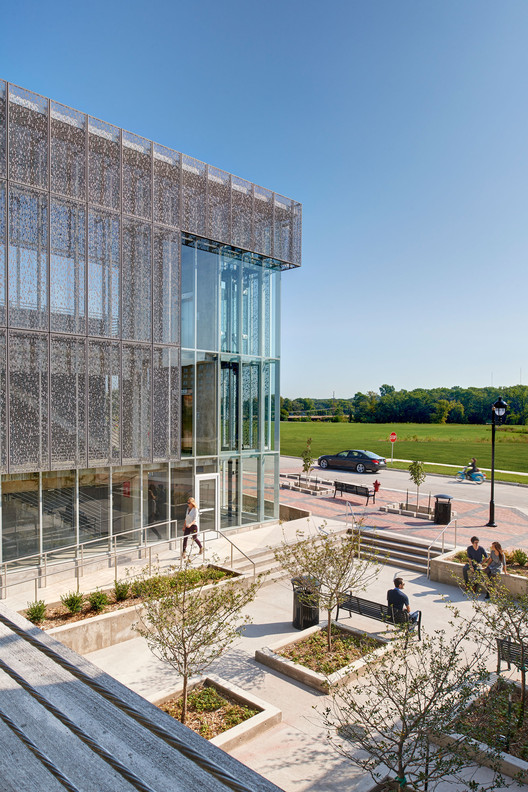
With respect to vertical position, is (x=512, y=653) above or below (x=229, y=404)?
below

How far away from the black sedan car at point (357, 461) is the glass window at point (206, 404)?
20630 millimetres

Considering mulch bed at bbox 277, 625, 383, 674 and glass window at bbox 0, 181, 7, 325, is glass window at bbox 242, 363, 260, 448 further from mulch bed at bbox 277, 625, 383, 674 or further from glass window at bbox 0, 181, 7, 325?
mulch bed at bbox 277, 625, 383, 674

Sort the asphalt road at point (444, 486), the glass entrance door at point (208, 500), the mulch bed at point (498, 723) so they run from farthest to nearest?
the asphalt road at point (444, 486)
the glass entrance door at point (208, 500)
the mulch bed at point (498, 723)

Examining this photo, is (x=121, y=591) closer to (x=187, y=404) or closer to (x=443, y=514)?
(x=187, y=404)

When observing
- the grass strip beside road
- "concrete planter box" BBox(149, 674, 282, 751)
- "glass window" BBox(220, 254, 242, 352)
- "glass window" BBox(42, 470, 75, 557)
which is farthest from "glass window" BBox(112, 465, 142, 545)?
the grass strip beside road

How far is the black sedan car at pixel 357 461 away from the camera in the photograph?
34.7 metres

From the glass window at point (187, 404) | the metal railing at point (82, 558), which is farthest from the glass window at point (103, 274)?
the metal railing at point (82, 558)

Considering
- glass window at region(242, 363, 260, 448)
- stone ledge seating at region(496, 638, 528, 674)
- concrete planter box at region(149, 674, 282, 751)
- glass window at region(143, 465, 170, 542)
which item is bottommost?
concrete planter box at region(149, 674, 282, 751)

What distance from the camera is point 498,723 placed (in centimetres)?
622

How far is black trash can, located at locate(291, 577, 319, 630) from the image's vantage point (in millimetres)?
10008

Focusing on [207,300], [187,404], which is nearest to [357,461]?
[187,404]

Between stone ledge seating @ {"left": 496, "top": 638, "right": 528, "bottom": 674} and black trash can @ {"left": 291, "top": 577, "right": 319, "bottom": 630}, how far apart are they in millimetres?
3323

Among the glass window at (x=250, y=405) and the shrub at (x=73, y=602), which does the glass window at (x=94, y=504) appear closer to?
the shrub at (x=73, y=602)

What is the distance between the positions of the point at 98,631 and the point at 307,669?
158 inches
